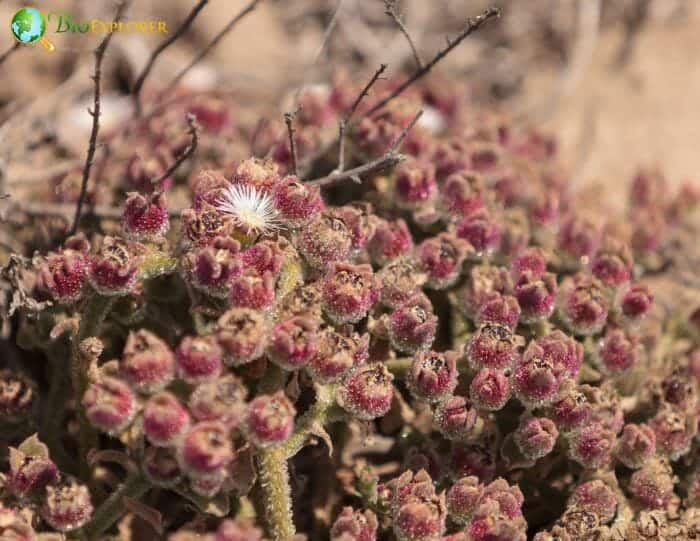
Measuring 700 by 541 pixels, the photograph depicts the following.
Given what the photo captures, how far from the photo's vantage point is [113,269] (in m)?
2.22

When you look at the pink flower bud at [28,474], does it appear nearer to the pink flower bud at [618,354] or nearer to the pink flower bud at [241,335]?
the pink flower bud at [241,335]

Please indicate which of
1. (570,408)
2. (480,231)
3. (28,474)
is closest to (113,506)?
(28,474)

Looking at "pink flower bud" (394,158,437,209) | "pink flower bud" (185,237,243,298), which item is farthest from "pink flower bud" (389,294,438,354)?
"pink flower bud" (394,158,437,209)

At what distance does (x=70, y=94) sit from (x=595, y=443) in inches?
118

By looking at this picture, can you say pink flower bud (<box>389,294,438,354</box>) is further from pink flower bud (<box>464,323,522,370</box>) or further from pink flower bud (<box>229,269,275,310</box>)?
pink flower bud (<box>229,269,275,310</box>)

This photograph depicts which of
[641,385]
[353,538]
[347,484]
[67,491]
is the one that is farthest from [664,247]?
[67,491]

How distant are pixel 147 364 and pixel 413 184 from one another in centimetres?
122

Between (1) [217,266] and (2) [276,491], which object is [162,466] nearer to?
(2) [276,491]

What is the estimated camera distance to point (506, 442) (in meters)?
2.42

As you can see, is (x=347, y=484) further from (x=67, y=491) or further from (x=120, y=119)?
(x=120, y=119)

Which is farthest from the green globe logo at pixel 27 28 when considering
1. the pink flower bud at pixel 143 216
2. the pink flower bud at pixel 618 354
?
the pink flower bud at pixel 618 354

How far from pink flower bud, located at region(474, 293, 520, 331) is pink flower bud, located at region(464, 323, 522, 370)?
9 centimetres

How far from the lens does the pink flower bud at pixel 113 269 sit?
222 cm

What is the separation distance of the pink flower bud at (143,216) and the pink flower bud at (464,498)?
42.3 inches
